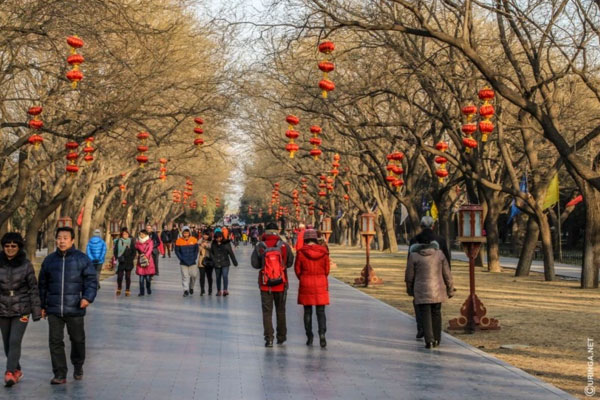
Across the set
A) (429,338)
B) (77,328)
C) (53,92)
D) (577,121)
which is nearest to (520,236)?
(577,121)

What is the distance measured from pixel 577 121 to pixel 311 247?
20.2 metres

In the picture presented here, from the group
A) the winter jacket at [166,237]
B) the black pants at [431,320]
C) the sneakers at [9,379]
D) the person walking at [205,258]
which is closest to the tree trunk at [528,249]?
the person walking at [205,258]

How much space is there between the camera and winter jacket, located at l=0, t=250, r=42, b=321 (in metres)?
8.68

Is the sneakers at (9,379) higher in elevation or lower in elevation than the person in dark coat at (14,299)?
lower

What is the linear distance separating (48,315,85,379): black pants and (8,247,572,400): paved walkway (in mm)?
209

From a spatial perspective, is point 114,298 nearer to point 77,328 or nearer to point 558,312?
point 558,312

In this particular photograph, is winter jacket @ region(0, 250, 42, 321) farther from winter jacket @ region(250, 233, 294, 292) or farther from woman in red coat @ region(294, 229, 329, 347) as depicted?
woman in red coat @ region(294, 229, 329, 347)

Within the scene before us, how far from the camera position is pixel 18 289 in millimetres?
8734

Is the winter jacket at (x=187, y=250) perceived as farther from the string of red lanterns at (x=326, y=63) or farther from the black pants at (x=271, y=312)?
the black pants at (x=271, y=312)

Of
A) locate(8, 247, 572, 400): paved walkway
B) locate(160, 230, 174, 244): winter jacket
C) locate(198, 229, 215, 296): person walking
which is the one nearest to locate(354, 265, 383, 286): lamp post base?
locate(198, 229, 215, 296): person walking

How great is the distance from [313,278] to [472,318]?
3132mm

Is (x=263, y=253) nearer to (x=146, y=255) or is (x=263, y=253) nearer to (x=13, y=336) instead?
(x=13, y=336)

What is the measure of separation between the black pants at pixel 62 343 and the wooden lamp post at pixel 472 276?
637 cm

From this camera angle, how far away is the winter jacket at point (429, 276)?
1137 centimetres
